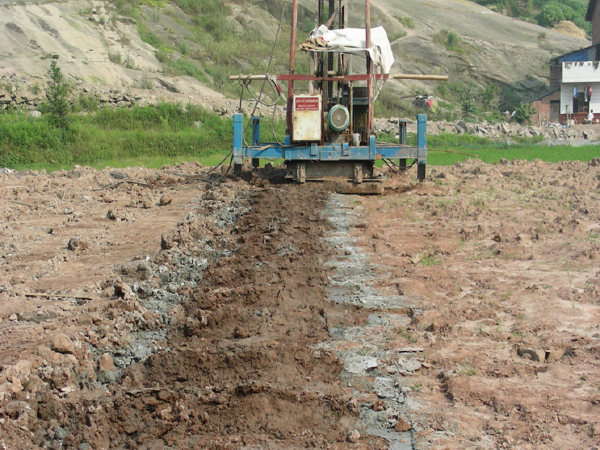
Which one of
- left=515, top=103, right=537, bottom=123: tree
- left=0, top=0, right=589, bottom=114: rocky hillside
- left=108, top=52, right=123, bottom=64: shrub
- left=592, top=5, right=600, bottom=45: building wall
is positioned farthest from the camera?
left=592, top=5, right=600, bottom=45: building wall

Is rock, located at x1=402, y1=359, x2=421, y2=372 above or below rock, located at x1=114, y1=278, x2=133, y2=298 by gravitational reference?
below

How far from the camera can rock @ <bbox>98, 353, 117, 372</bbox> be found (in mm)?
5373

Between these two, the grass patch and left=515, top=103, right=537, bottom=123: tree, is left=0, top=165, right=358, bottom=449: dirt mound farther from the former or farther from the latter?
left=515, top=103, right=537, bottom=123: tree

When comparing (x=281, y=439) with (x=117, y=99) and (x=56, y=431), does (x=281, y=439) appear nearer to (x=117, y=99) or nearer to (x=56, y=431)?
(x=56, y=431)

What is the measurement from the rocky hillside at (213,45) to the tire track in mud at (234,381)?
2193cm

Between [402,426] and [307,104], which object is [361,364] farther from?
[307,104]

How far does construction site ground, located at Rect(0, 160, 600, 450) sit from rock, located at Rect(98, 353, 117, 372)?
1 centimetres

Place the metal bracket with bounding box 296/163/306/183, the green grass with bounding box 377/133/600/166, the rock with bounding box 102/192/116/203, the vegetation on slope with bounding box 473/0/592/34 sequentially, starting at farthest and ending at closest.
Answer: the vegetation on slope with bounding box 473/0/592/34 → the green grass with bounding box 377/133/600/166 → the metal bracket with bounding box 296/163/306/183 → the rock with bounding box 102/192/116/203

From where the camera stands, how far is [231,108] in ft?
98.6

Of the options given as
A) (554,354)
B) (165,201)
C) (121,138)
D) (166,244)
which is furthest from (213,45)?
(554,354)

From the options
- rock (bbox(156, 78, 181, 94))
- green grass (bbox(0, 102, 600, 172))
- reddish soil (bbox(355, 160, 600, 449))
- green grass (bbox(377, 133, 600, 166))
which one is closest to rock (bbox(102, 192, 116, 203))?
reddish soil (bbox(355, 160, 600, 449))

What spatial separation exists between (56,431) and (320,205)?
332 inches

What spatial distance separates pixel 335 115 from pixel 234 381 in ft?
30.4

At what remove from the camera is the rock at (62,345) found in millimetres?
5375
